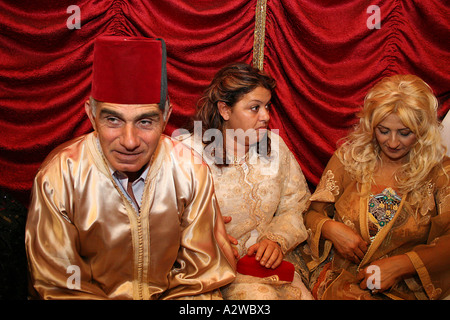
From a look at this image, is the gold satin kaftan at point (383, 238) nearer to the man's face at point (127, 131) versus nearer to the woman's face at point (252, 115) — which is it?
the woman's face at point (252, 115)

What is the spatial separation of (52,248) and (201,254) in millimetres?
628

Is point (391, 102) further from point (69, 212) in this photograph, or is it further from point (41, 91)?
point (41, 91)

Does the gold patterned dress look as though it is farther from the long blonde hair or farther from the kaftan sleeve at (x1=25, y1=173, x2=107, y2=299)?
the kaftan sleeve at (x1=25, y1=173, x2=107, y2=299)

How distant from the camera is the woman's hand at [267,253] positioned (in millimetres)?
2162

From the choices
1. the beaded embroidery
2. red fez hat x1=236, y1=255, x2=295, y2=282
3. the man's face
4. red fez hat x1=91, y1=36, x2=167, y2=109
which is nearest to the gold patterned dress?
red fez hat x1=236, y1=255, x2=295, y2=282

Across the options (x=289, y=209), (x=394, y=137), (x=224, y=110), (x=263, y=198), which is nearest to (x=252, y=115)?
(x=224, y=110)

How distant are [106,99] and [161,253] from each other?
28.0 inches

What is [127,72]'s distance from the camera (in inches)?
65.6

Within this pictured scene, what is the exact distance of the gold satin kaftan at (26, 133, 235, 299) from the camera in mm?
1744

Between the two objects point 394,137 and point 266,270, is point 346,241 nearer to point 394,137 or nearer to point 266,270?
point 266,270

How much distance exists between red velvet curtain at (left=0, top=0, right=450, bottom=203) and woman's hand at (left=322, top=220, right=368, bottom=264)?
81 cm

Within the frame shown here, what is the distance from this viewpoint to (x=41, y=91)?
2777mm

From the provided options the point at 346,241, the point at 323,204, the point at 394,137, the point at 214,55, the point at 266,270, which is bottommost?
the point at 266,270

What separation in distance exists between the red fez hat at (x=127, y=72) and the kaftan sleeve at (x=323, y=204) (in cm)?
116
